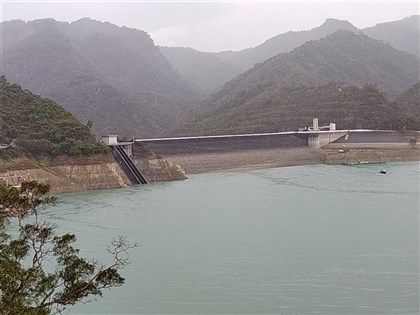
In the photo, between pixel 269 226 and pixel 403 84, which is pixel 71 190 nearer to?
pixel 269 226

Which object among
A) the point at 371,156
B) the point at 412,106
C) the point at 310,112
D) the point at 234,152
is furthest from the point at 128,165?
the point at 412,106

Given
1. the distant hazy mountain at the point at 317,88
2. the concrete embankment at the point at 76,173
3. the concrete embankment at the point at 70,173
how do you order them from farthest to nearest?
the distant hazy mountain at the point at 317,88 < the concrete embankment at the point at 76,173 < the concrete embankment at the point at 70,173

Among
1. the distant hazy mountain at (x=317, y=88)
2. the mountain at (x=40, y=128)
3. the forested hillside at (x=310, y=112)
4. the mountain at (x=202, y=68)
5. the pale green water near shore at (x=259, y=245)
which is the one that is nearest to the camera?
the pale green water near shore at (x=259, y=245)

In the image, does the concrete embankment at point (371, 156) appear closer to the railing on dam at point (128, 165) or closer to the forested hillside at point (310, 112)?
the forested hillside at point (310, 112)

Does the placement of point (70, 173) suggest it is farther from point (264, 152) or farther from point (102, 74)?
point (102, 74)

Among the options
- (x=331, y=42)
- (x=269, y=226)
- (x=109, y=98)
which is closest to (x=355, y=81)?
(x=331, y=42)

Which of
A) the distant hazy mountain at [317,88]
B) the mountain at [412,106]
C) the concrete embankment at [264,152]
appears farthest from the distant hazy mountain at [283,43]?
the concrete embankment at [264,152]
